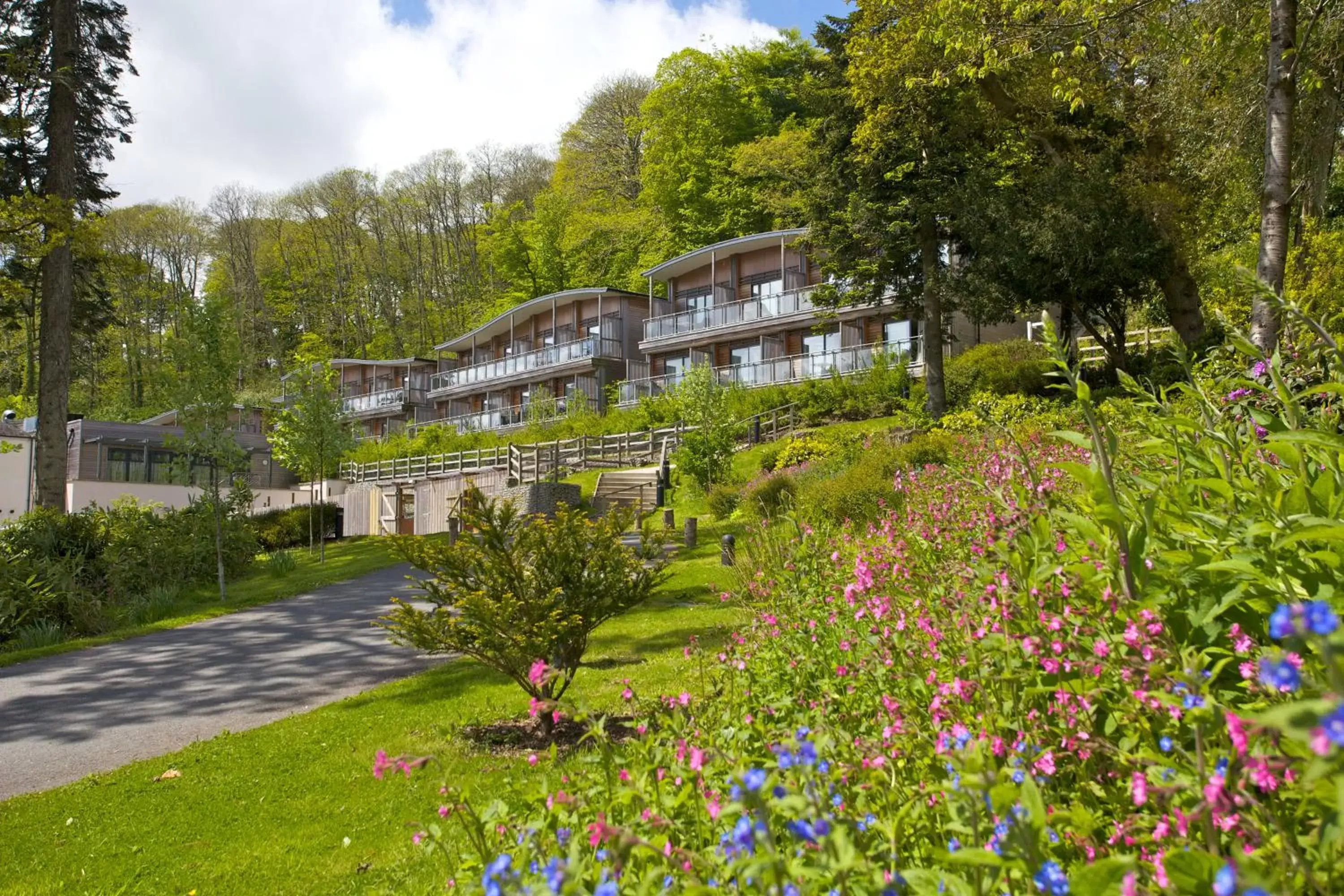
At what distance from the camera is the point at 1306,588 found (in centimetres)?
232

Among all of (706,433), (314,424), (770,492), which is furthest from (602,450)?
(770,492)

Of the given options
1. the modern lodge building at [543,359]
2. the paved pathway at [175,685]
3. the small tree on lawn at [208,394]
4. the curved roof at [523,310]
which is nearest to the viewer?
the paved pathway at [175,685]

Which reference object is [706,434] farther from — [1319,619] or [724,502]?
[1319,619]

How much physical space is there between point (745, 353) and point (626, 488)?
13917mm

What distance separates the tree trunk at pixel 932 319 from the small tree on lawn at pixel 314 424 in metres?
17.4

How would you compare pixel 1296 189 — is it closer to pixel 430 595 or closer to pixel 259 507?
pixel 430 595

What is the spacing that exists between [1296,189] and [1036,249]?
5392 millimetres

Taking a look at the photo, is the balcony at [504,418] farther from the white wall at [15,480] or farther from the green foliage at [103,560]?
the green foliage at [103,560]

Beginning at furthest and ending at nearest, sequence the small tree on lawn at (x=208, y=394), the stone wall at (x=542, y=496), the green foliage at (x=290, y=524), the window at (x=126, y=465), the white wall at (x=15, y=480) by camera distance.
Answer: the window at (x=126, y=465) < the green foliage at (x=290, y=524) < the white wall at (x=15, y=480) < the stone wall at (x=542, y=496) < the small tree on lawn at (x=208, y=394)

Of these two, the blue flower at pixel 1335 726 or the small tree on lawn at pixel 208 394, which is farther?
the small tree on lawn at pixel 208 394

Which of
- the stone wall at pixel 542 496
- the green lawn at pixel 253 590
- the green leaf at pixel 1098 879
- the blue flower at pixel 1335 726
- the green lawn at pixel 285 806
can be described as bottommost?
the green lawn at pixel 285 806

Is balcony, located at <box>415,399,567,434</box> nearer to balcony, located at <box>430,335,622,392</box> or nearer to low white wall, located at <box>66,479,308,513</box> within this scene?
balcony, located at <box>430,335,622,392</box>

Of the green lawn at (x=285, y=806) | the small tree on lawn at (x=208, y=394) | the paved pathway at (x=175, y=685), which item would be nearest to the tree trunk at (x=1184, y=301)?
the green lawn at (x=285, y=806)

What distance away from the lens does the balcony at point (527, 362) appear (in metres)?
44.8
